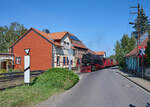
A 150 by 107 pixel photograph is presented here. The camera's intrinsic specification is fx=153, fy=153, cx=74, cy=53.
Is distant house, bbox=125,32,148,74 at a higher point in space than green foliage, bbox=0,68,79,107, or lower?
higher

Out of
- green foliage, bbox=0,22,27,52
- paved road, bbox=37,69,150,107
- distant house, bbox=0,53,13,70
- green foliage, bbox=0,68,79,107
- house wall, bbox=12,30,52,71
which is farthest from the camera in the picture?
green foliage, bbox=0,22,27,52

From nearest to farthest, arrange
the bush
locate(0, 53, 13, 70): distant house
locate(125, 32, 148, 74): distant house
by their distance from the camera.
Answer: the bush
locate(125, 32, 148, 74): distant house
locate(0, 53, 13, 70): distant house

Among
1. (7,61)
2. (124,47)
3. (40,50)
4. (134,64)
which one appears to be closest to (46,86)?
(40,50)

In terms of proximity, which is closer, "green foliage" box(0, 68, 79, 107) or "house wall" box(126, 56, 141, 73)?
"green foliage" box(0, 68, 79, 107)

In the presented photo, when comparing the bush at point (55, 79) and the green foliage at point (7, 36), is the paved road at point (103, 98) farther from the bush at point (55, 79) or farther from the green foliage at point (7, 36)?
the green foliage at point (7, 36)

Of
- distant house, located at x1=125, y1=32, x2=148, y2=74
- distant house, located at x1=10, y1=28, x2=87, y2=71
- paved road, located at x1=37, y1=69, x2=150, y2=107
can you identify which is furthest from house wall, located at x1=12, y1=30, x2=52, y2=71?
paved road, located at x1=37, y1=69, x2=150, y2=107

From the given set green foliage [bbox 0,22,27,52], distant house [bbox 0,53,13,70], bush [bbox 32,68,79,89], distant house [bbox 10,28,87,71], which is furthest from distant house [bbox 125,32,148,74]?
green foliage [bbox 0,22,27,52]

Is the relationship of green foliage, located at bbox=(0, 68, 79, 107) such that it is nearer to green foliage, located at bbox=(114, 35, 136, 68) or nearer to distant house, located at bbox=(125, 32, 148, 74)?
distant house, located at bbox=(125, 32, 148, 74)

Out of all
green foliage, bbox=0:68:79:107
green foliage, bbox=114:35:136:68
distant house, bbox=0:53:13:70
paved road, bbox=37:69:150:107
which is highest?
green foliage, bbox=114:35:136:68

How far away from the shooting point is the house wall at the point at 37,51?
25.7 meters

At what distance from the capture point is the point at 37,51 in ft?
86.7

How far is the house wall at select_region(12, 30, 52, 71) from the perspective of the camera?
25.7 m

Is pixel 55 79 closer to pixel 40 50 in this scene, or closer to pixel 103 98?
pixel 103 98

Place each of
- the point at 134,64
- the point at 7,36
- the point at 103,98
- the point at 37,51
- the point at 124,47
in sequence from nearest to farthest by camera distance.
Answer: the point at 103,98
the point at 37,51
the point at 134,64
the point at 124,47
the point at 7,36
